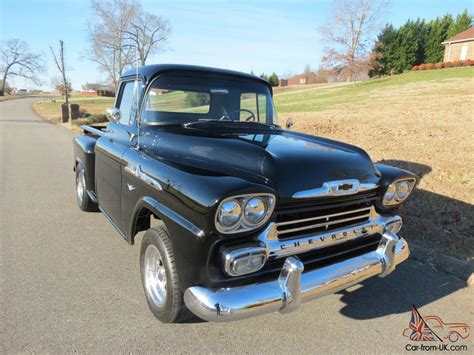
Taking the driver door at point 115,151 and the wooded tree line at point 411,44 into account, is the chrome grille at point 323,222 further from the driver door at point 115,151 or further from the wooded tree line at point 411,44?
the wooded tree line at point 411,44

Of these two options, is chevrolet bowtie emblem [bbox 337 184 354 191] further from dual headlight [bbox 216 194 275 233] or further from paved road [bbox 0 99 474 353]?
paved road [bbox 0 99 474 353]

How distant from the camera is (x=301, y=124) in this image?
1134 cm

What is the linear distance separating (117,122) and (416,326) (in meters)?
3.40

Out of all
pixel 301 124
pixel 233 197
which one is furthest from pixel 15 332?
pixel 301 124

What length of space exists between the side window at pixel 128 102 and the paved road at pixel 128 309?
1406 mm

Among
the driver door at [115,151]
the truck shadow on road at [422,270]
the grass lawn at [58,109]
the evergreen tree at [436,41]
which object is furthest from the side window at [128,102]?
the evergreen tree at [436,41]

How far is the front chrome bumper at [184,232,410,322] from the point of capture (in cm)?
214

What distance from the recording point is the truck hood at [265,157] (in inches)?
99.0

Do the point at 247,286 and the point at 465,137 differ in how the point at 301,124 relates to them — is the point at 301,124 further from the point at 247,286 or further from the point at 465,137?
the point at 247,286

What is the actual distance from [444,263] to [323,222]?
1882mm

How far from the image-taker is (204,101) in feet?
12.3

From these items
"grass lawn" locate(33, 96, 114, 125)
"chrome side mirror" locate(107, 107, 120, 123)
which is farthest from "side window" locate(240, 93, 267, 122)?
"grass lawn" locate(33, 96, 114, 125)

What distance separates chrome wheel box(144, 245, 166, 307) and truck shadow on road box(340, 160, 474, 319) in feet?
4.79

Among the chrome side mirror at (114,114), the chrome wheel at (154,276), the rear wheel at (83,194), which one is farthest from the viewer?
the rear wheel at (83,194)
